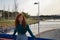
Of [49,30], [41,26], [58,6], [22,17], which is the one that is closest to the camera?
[22,17]

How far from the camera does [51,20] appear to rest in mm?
2930

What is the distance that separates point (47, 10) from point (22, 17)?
1410mm

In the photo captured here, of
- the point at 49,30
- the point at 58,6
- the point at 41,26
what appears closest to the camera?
the point at 58,6

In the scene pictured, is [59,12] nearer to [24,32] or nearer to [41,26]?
[41,26]

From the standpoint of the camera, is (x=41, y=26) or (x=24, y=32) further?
(x=41, y=26)

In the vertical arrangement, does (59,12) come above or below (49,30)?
above

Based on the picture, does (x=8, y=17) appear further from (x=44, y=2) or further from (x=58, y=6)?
(x=58, y=6)

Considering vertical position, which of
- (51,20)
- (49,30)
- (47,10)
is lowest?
(49,30)

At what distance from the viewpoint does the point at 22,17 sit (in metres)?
1.44

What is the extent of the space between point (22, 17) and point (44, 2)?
1609 millimetres

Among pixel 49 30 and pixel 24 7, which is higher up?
pixel 24 7

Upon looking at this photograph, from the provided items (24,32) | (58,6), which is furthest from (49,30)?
(24,32)

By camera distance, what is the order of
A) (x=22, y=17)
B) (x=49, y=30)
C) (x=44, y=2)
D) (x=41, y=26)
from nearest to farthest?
(x=22, y=17)
(x=44, y=2)
(x=41, y=26)
(x=49, y=30)

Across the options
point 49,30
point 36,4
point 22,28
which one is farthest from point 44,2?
point 22,28
